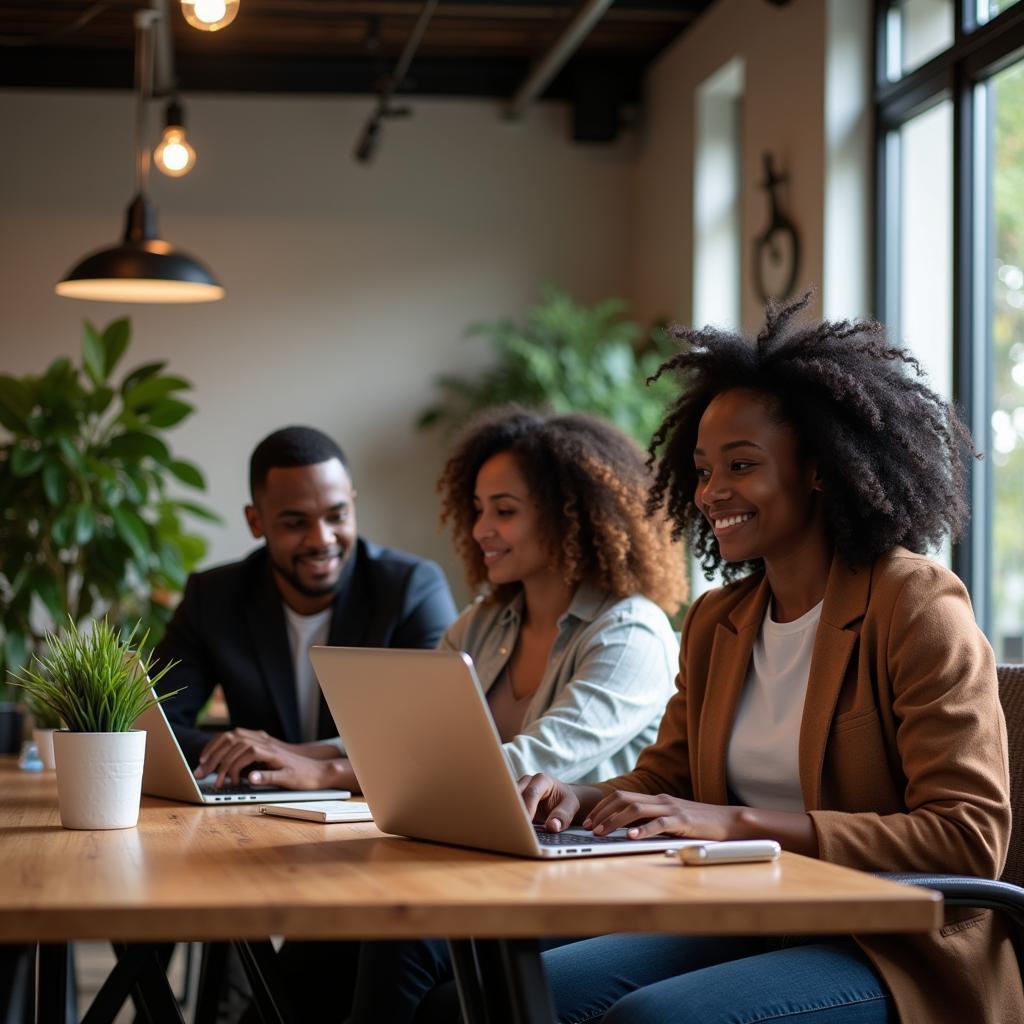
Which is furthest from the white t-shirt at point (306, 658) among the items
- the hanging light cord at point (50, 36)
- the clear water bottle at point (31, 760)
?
the hanging light cord at point (50, 36)

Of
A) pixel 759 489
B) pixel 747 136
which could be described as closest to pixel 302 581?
pixel 759 489

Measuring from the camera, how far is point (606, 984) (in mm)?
1871

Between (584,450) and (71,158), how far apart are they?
4.21 metres

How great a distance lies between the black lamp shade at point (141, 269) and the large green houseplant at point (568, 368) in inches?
71.8

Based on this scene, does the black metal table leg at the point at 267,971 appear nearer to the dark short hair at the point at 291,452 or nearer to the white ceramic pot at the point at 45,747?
the white ceramic pot at the point at 45,747

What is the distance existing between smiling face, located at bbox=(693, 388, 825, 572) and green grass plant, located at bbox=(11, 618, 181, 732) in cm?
76

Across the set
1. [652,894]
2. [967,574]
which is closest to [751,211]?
[967,574]

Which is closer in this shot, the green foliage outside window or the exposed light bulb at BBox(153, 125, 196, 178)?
the green foliage outside window

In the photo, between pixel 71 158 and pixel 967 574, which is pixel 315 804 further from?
pixel 71 158

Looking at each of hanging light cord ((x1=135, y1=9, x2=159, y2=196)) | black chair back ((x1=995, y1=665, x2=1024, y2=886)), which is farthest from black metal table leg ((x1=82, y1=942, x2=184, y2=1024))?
hanging light cord ((x1=135, y1=9, x2=159, y2=196))

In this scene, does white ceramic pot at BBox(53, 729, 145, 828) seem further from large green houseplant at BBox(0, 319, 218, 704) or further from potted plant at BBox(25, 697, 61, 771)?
large green houseplant at BBox(0, 319, 218, 704)

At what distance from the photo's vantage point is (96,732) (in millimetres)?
1857

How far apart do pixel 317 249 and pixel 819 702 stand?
4822mm

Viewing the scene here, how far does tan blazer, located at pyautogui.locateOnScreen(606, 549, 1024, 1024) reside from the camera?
167cm
